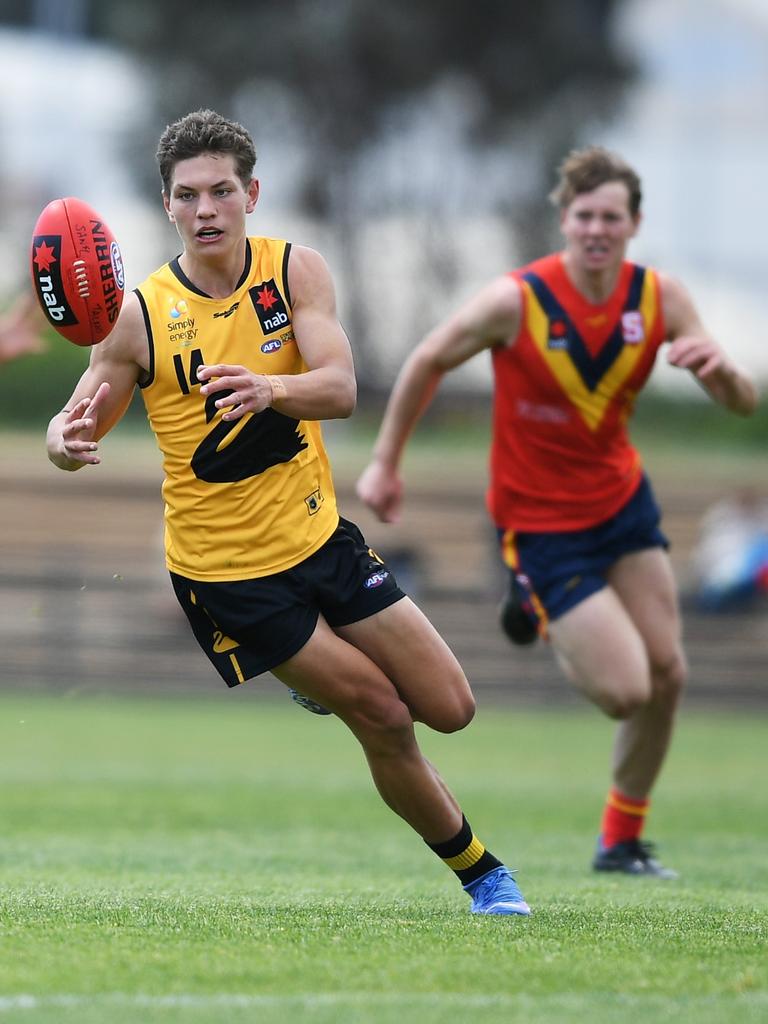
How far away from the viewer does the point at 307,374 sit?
5164 mm

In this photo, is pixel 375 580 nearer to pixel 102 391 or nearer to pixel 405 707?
pixel 405 707

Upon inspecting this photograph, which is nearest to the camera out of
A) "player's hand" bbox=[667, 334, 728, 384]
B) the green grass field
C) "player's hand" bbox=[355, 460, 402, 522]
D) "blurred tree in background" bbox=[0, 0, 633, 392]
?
the green grass field

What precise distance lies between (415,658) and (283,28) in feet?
73.5

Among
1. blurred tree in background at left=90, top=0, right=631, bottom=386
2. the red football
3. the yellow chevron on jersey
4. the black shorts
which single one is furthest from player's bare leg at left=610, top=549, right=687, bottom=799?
blurred tree in background at left=90, top=0, right=631, bottom=386

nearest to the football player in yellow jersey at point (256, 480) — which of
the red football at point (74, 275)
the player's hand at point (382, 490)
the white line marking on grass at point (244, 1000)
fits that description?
the red football at point (74, 275)

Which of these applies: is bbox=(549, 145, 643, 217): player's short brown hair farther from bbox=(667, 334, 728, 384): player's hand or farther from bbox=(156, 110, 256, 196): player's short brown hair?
bbox=(156, 110, 256, 196): player's short brown hair

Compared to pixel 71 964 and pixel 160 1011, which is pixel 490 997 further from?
pixel 71 964

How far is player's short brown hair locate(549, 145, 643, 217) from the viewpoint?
7.27 metres

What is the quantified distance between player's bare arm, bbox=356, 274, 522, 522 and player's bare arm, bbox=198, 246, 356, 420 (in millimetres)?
1850

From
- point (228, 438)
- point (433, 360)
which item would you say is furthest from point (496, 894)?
point (433, 360)

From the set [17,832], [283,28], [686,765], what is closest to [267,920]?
[17,832]

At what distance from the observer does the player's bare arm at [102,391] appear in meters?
5.14

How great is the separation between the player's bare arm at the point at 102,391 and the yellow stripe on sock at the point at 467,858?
1.65m

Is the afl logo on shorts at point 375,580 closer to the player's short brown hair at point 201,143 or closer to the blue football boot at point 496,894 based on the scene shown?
the blue football boot at point 496,894
